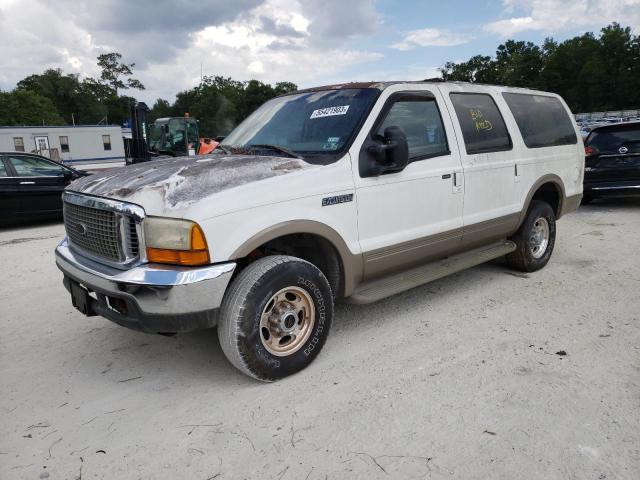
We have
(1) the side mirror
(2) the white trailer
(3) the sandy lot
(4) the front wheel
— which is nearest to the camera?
(3) the sandy lot

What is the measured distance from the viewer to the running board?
3742mm

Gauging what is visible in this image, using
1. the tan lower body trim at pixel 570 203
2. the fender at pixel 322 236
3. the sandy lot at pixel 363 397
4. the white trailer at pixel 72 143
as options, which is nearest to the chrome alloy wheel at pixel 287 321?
the sandy lot at pixel 363 397

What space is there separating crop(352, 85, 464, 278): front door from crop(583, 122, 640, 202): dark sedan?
603 cm

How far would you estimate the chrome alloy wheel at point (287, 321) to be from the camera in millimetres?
3188

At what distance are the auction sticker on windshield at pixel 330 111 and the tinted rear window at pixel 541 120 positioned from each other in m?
2.15

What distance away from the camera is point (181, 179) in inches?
120

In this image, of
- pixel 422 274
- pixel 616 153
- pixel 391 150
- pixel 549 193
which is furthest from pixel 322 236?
pixel 616 153

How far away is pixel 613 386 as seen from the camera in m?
3.04

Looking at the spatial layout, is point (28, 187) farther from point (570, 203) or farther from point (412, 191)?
point (570, 203)

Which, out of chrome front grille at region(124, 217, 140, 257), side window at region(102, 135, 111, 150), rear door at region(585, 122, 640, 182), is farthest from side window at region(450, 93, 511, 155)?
side window at region(102, 135, 111, 150)

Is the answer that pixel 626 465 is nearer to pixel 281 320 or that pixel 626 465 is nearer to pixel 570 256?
pixel 281 320

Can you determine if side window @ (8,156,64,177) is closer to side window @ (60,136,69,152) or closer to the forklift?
the forklift

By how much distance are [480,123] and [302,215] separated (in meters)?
2.34

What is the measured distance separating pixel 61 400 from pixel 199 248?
4.68 ft
